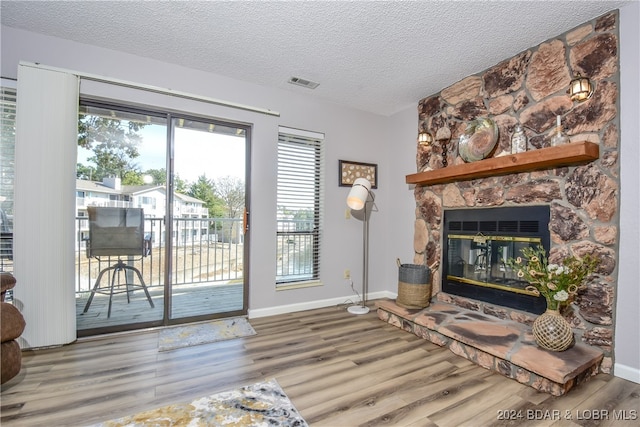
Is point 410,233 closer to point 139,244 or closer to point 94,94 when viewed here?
point 139,244

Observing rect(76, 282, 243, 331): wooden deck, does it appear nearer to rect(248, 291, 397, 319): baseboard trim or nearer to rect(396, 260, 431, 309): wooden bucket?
rect(248, 291, 397, 319): baseboard trim

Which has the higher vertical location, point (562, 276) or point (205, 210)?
point (205, 210)

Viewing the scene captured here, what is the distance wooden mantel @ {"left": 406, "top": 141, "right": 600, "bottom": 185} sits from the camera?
6.63 feet

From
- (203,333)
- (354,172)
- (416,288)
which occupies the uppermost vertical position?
(354,172)

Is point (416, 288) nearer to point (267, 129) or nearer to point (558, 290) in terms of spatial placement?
point (558, 290)

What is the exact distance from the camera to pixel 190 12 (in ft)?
6.85

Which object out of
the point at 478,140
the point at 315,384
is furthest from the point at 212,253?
the point at 478,140

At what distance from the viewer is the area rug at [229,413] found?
1.49m

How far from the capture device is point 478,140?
2803 millimetres

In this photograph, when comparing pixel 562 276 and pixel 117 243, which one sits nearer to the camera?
pixel 562 276

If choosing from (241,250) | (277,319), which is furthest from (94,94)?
(277,319)

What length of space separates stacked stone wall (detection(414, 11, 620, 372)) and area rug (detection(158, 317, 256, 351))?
8.73ft

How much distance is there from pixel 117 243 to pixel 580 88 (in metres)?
4.18

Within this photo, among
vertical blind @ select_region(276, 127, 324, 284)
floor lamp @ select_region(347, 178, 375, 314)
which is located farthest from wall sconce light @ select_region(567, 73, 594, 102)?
vertical blind @ select_region(276, 127, 324, 284)
